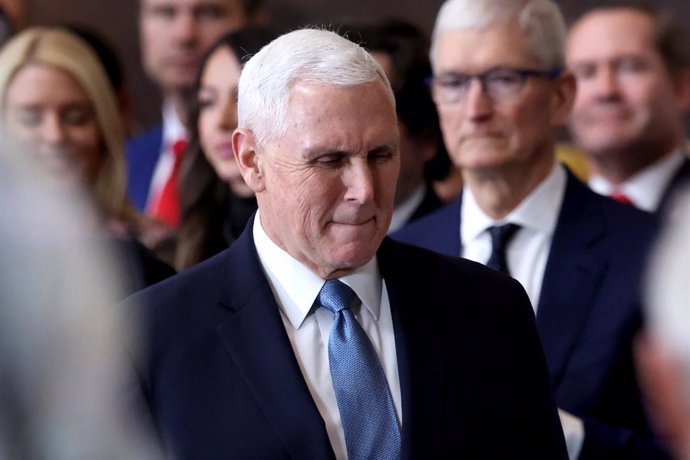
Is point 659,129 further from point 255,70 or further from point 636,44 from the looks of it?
point 255,70

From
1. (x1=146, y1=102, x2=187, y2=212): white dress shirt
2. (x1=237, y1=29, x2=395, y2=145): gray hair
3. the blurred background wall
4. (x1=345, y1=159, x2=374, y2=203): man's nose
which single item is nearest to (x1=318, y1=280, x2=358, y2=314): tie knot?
(x1=345, y1=159, x2=374, y2=203): man's nose

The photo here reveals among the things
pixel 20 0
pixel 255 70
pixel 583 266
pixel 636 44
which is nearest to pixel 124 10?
pixel 20 0

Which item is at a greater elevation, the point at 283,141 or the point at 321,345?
the point at 283,141

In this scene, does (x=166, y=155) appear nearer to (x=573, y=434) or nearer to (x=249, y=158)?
(x=573, y=434)

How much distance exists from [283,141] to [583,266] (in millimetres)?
1325

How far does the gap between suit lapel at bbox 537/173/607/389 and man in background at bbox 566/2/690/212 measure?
1.40m

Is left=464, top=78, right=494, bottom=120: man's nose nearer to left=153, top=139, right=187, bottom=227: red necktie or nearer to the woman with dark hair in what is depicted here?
the woman with dark hair

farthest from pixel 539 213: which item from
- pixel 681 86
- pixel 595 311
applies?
Result: pixel 681 86

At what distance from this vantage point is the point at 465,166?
14.3 feet

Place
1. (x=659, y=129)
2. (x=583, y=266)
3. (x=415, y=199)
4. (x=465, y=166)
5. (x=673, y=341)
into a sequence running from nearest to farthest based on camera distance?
(x=673, y=341) < (x=583, y=266) < (x=465, y=166) < (x=415, y=199) < (x=659, y=129)

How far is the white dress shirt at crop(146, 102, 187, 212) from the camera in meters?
6.16

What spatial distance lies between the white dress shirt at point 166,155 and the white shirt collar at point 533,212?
2.10m

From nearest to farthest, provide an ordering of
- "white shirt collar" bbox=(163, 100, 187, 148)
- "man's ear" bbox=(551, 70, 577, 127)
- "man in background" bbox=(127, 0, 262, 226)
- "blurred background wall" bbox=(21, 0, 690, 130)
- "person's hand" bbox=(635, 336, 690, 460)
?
"person's hand" bbox=(635, 336, 690, 460)
"man's ear" bbox=(551, 70, 577, 127)
"man in background" bbox=(127, 0, 262, 226)
"white shirt collar" bbox=(163, 100, 187, 148)
"blurred background wall" bbox=(21, 0, 690, 130)

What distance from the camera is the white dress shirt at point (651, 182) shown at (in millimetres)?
5473
